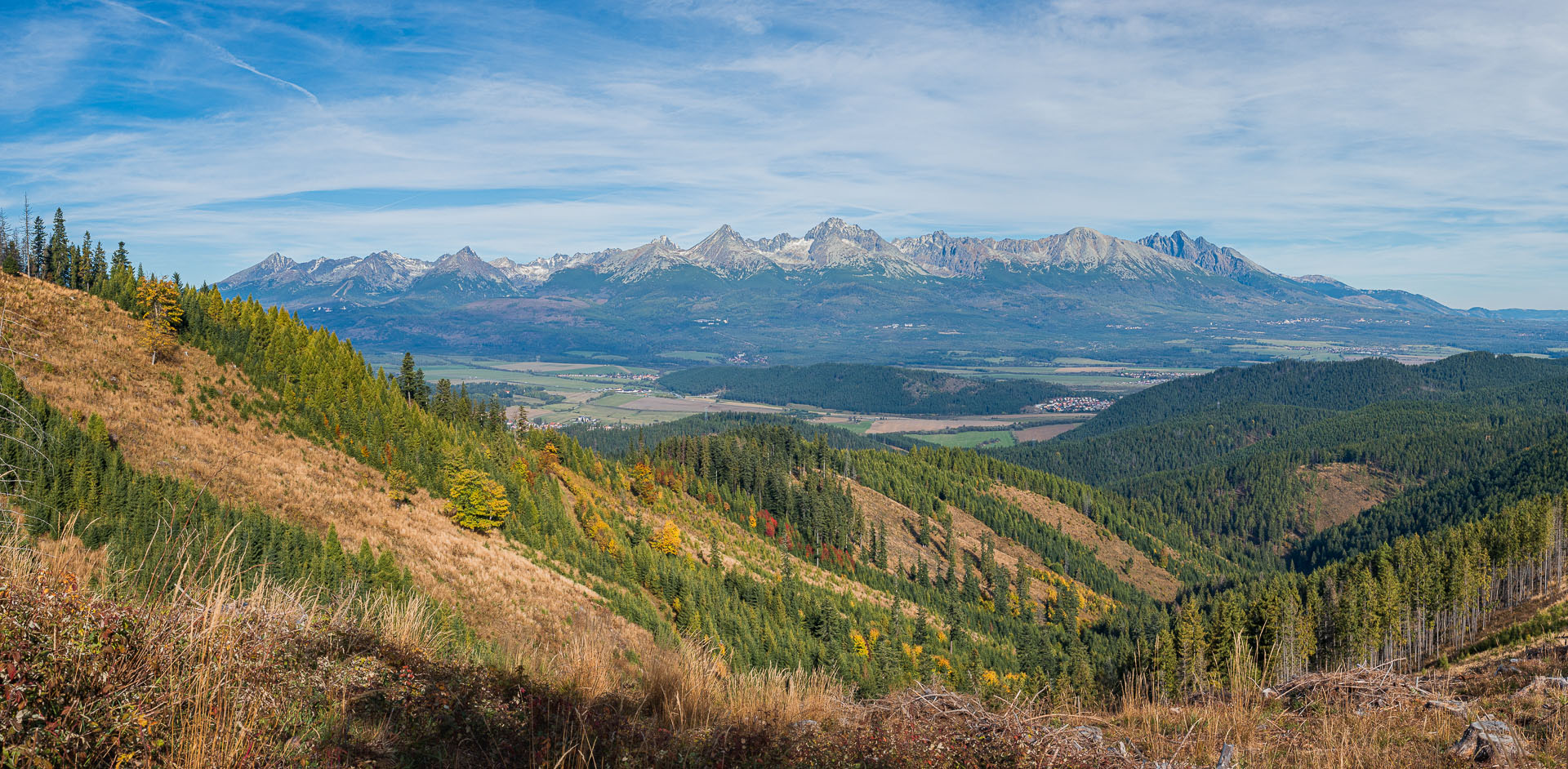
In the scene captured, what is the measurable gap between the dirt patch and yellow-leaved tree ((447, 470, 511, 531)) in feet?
673

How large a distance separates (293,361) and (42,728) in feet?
204

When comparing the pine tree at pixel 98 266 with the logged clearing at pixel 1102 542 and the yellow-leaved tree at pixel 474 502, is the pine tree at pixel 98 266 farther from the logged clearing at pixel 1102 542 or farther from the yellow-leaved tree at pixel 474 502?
the logged clearing at pixel 1102 542

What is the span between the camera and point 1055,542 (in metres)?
127

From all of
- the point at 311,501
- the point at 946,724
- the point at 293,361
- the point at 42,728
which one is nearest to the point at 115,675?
the point at 42,728

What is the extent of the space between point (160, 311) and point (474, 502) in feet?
90.9

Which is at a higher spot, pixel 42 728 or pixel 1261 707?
→ pixel 42 728

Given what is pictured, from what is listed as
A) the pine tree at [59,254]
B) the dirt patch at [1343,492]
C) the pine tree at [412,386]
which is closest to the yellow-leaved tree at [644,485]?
the pine tree at [412,386]

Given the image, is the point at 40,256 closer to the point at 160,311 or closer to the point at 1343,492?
the point at 160,311

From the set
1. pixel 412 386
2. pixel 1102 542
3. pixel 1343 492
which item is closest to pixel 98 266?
pixel 412 386

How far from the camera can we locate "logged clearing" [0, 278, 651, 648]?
31031 mm

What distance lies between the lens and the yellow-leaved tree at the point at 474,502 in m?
44.6

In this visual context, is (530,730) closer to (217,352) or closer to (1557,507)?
(217,352)

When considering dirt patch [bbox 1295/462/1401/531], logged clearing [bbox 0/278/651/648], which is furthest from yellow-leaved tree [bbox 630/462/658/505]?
dirt patch [bbox 1295/462/1401/531]

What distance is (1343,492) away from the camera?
190 meters
